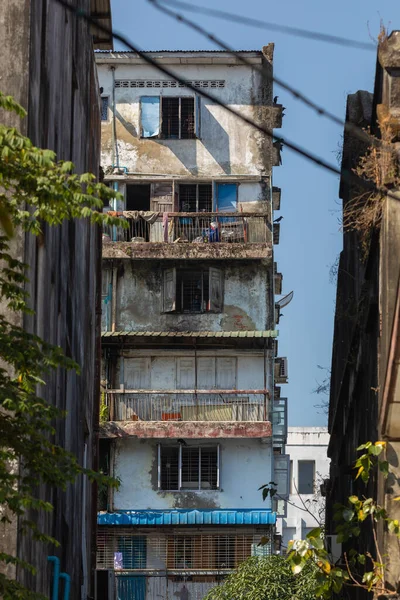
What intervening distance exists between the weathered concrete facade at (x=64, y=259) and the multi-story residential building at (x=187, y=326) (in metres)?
13.7

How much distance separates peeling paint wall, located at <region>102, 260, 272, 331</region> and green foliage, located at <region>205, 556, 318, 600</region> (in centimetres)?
1362

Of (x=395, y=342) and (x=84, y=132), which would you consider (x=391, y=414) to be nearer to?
(x=395, y=342)

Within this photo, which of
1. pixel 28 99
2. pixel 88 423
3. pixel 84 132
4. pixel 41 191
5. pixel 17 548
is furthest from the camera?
pixel 88 423

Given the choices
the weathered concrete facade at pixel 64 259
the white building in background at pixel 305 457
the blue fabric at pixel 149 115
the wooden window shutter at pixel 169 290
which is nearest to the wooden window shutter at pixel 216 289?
the wooden window shutter at pixel 169 290

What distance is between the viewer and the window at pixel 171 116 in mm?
40062

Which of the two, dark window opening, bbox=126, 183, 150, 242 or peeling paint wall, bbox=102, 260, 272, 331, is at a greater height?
dark window opening, bbox=126, 183, 150, 242

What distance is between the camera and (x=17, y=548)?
34.2 feet

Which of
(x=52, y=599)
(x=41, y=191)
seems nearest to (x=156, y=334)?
(x=52, y=599)

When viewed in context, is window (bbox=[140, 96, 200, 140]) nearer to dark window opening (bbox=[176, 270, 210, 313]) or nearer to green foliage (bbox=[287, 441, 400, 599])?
dark window opening (bbox=[176, 270, 210, 313])

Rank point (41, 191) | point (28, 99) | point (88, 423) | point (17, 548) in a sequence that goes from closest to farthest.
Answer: point (41, 191)
point (17, 548)
point (28, 99)
point (88, 423)

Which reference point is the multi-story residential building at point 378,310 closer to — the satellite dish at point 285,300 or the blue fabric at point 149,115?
the blue fabric at point 149,115

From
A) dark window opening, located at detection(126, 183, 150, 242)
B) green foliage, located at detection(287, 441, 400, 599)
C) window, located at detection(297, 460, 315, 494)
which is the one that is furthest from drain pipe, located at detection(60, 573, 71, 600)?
window, located at detection(297, 460, 315, 494)

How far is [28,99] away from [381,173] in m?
4.76

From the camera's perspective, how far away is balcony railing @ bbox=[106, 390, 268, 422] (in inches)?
1476
